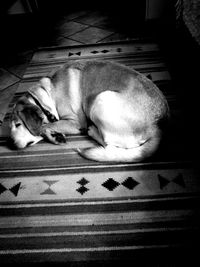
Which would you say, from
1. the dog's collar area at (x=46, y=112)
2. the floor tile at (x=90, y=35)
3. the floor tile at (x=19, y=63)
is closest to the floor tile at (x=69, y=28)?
the floor tile at (x=90, y=35)

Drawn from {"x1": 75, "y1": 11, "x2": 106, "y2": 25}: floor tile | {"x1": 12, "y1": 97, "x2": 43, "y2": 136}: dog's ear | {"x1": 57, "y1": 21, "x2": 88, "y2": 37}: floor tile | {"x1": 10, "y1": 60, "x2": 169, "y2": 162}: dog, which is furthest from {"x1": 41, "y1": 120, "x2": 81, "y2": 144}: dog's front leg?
{"x1": 75, "y1": 11, "x2": 106, "y2": 25}: floor tile

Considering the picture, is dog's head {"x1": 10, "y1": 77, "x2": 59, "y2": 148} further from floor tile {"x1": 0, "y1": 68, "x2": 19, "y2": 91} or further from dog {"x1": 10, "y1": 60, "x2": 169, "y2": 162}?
floor tile {"x1": 0, "y1": 68, "x2": 19, "y2": 91}

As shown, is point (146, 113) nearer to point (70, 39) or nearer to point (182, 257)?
point (182, 257)

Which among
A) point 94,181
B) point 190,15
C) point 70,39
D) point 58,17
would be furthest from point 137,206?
point 58,17

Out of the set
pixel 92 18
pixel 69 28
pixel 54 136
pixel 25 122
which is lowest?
pixel 54 136

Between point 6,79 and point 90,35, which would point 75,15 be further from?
point 6,79

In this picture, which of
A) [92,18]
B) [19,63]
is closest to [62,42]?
[19,63]

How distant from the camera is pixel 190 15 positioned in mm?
2164

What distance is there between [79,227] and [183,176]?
75 cm

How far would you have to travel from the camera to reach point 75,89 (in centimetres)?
192

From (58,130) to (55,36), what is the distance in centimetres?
260

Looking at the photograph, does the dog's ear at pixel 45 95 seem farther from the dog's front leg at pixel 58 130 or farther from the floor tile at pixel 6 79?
the floor tile at pixel 6 79

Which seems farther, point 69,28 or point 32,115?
point 69,28

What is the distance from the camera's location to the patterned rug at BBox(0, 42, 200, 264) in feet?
4.23
